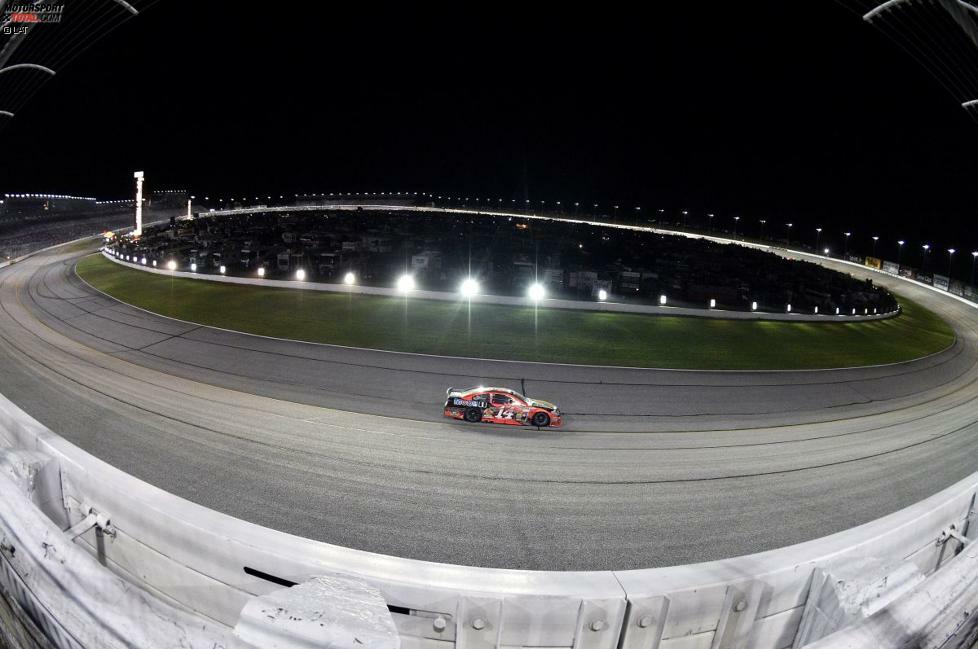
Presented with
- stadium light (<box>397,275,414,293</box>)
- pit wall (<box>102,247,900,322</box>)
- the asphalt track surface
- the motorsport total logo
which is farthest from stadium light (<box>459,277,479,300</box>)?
the motorsport total logo

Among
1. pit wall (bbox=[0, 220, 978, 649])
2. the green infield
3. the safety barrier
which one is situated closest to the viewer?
pit wall (bbox=[0, 220, 978, 649])

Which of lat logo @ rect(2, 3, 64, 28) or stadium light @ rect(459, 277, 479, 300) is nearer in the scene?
lat logo @ rect(2, 3, 64, 28)

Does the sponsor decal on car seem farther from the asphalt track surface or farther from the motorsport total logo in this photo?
the motorsport total logo

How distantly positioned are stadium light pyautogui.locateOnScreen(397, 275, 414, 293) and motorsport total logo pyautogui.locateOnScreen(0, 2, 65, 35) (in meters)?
19.0

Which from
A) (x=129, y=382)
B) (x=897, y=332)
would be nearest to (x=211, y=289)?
(x=129, y=382)

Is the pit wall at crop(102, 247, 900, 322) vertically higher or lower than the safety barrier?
lower

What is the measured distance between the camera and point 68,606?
1648 millimetres

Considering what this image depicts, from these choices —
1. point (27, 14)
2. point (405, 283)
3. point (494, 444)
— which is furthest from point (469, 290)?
point (27, 14)

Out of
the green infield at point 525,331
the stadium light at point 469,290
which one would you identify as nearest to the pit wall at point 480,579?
the green infield at point 525,331

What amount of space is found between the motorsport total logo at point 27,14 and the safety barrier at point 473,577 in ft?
48.3

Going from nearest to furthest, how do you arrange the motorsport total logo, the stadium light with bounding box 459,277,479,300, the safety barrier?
the safety barrier < the motorsport total logo < the stadium light with bounding box 459,277,479,300

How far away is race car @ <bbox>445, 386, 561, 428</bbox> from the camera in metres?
13.4

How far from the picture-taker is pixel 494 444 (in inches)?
478

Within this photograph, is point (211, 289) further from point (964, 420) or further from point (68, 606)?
point (964, 420)
